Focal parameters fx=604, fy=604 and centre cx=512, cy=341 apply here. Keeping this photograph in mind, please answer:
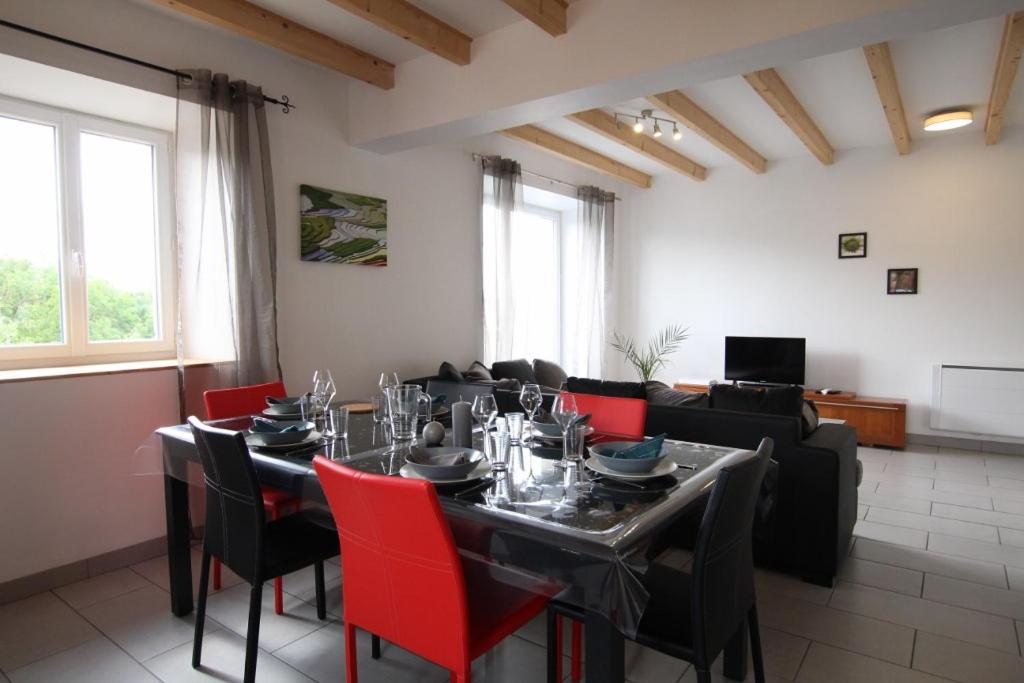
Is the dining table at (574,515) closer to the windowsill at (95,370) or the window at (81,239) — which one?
the windowsill at (95,370)

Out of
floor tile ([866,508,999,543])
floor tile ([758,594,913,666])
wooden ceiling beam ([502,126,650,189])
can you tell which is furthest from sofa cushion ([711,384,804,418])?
wooden ceiling beam ([502,126,650,189])

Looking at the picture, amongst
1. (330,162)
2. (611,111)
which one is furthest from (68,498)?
(611,111)

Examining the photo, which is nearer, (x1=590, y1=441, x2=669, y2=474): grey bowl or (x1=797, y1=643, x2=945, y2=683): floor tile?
(x1=590, y1=441, x2=669, y2=474): grey bowl

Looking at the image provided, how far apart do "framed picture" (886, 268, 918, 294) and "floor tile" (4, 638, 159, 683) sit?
21.0 feet

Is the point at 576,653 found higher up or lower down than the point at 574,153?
lower down

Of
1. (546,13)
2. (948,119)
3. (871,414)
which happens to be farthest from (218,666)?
(948,119)

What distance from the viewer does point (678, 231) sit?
23.0 ft

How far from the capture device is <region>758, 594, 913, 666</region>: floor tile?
227 cm

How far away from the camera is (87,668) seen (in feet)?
7.10

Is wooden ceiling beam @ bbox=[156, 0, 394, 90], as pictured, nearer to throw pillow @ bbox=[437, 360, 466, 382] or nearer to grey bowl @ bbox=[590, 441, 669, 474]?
throw pillow @ bbox=[437, 360, 466, 382]

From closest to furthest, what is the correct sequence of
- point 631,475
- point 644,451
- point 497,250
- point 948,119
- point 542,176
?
point 631,475
point 644,451
point 948,119
point 497,250
point 542,176

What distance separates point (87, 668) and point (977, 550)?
4113mm

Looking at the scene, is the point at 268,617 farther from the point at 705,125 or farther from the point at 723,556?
the point at 705,125

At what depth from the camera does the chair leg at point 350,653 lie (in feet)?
5.57
